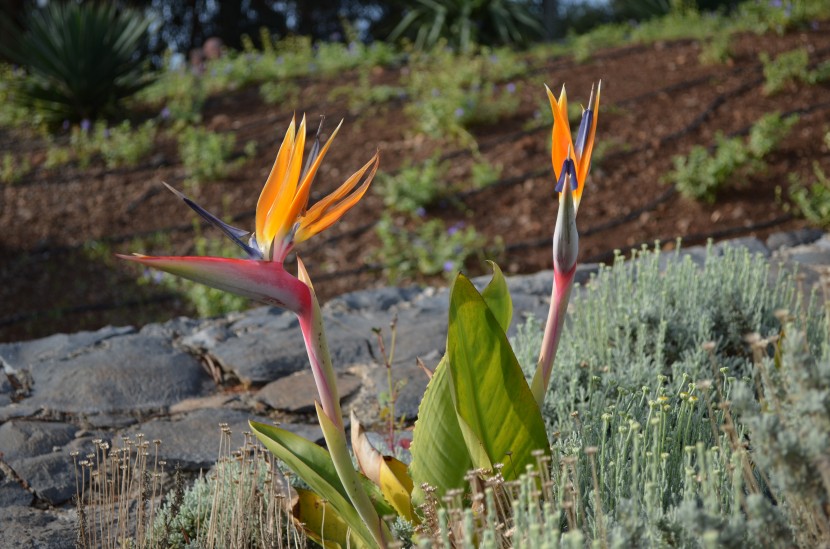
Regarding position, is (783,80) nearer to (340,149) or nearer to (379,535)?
(340,149)

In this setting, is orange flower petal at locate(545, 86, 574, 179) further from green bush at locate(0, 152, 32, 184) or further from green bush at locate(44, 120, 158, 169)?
green bush at locate(0, 152, 32, 184)

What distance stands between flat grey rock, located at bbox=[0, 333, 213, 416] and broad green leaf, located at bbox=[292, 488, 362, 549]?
4.46ft

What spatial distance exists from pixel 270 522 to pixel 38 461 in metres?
1.16

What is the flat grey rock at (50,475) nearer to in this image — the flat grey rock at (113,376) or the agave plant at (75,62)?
the flat grey rock at (113,376)

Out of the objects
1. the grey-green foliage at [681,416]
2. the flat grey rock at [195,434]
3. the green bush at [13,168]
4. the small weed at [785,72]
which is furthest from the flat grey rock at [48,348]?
the small weed at [785,72]

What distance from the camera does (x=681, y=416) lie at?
2162 mm

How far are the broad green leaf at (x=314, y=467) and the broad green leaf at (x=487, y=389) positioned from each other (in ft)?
0.97

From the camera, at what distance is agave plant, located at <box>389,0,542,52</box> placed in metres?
10.00

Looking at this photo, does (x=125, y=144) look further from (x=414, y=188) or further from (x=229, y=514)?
(x=229, y=514)

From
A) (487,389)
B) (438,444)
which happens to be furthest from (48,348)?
(487,389)

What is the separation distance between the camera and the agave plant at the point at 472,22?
394 inches

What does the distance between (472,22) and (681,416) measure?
8.47 metres

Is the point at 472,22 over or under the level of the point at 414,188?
over

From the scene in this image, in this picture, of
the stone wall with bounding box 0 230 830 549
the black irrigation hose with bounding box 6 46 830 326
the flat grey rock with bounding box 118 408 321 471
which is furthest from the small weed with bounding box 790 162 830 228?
the flat grey rock with bounding box 118 408 321 471
